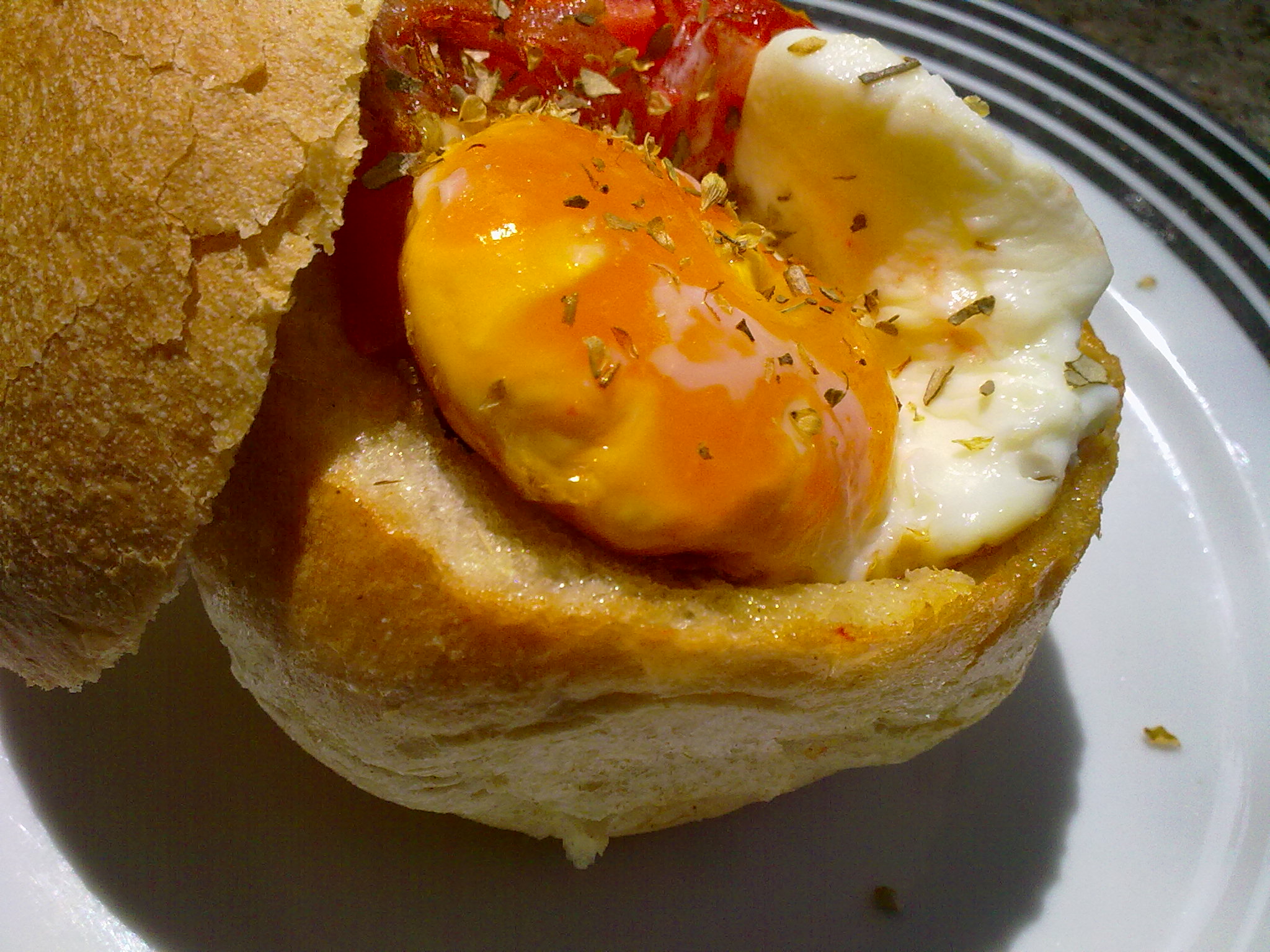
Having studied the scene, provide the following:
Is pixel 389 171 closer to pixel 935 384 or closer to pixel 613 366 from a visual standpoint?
pixel 613 366

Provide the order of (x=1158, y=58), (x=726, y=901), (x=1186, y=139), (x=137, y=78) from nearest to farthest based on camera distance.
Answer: (x=137, y=78)
(x=726, y=901)
(x=1186, y=139)
(x=1158, y=58)

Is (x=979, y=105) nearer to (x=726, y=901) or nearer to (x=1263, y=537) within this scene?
(x=1263, y=537)

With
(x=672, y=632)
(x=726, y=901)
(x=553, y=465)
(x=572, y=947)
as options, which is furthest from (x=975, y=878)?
(x=553, y=465)

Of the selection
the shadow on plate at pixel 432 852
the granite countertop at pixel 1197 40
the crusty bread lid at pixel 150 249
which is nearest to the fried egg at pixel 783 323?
the crusty bread lid at pixel 150 249

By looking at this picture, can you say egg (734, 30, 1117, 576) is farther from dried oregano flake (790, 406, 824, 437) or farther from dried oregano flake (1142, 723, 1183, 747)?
dried oregano flake (1142, 723, 1183, 747)

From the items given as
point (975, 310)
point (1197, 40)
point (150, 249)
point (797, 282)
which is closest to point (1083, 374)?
point (975, 310)

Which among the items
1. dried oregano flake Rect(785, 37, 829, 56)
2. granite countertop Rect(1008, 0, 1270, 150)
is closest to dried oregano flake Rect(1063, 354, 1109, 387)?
dried oregano flake Rect(785, 37, 829, 56)

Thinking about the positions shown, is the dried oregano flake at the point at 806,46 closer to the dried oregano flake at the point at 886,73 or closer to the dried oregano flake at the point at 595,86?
the dried oregano flake at the point at 886,73
